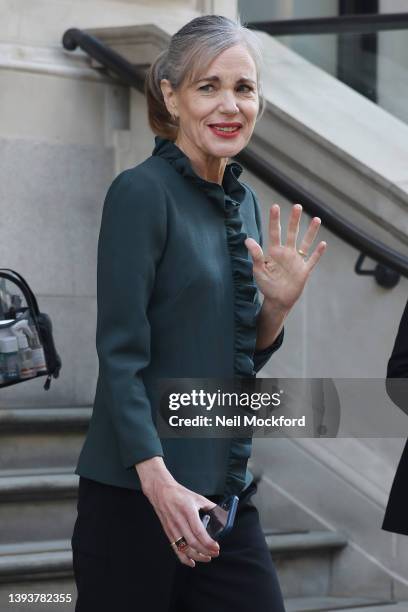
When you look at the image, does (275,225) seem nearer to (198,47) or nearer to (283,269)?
(283,269)

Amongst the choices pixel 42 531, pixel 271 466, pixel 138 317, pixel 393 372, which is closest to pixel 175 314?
pixel 138 317

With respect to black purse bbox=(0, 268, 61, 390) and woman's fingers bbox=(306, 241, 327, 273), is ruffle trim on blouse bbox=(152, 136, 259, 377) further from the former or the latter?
black purse bbox=(0, 268, 61, 390)

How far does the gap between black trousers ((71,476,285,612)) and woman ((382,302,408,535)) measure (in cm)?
49

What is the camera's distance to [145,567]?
288 cm

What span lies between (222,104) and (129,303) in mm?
487

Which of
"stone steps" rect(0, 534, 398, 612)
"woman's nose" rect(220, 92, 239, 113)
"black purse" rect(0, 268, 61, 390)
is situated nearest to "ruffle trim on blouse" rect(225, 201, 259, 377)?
"woman's nose" rect(220, 92, 239, 113)

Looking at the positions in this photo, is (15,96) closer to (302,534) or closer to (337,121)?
(337,121)

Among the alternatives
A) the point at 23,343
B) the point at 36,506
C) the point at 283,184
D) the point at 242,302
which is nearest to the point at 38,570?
the point at 36,506

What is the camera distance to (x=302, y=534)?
18.3ft

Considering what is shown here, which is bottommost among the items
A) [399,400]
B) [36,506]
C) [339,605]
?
[339,605]

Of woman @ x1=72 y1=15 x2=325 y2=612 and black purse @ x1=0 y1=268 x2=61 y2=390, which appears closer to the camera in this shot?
woman @ x1=72 y1=15 x2=325 y2=612

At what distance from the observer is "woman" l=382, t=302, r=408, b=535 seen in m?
3.33

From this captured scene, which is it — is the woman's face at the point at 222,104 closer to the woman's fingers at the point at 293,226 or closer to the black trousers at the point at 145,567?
the woman's fingers at the point at 293,226

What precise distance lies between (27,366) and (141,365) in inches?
49.7
